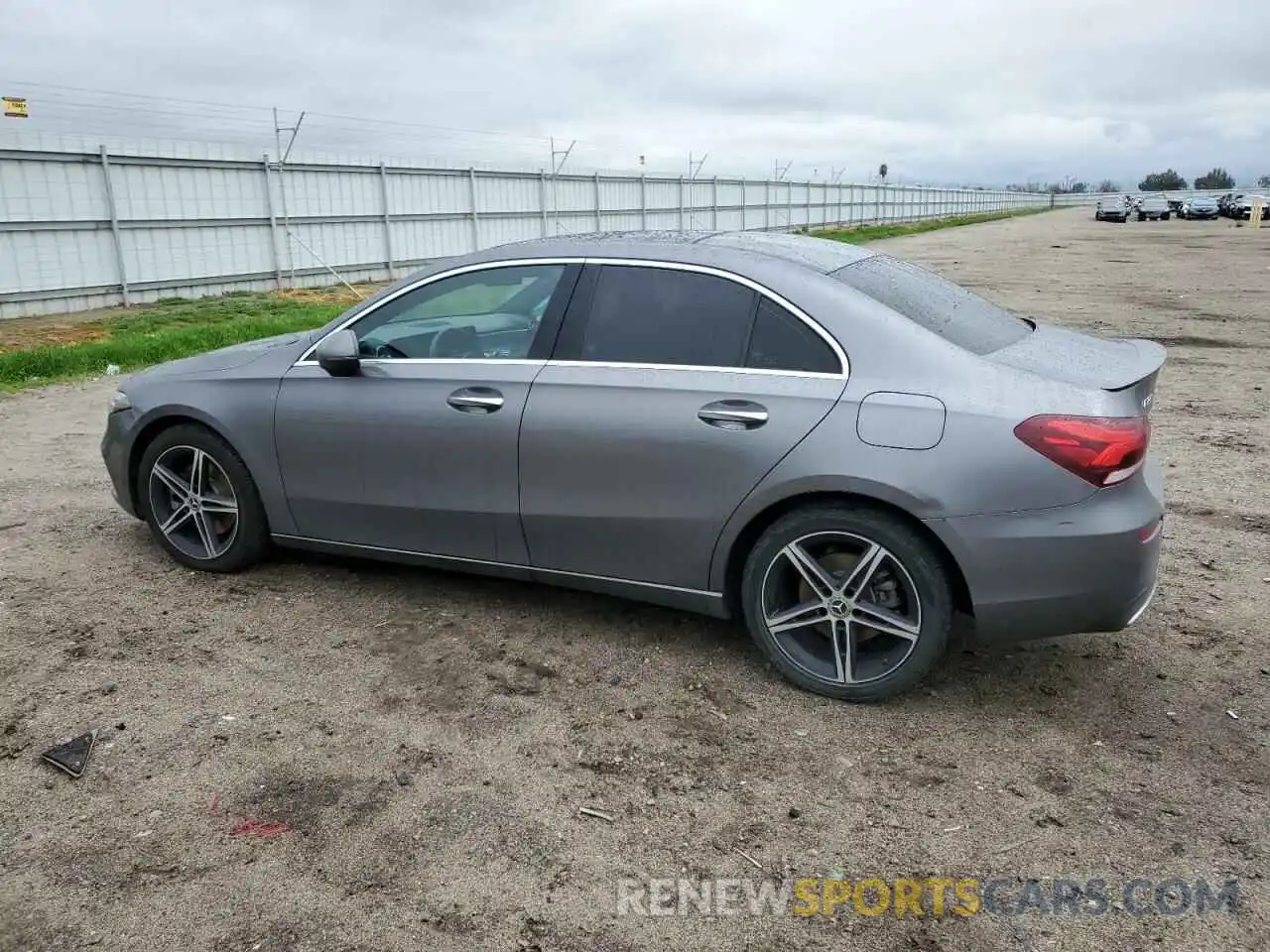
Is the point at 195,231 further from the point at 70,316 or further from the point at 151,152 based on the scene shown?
the point at 70,316

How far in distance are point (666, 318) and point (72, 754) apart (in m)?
2.58

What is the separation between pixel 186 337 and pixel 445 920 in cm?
1175

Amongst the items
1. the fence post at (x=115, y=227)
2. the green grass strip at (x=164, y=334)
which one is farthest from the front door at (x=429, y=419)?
the fence post at (x=115, y=227)

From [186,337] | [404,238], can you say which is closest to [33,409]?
[186,337]

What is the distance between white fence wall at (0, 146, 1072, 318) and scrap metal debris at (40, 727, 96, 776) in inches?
551

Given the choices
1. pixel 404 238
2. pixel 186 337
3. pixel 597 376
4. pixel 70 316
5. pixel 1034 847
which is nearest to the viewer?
pixel 1034 847

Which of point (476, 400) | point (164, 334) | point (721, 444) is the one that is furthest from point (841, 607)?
point (164, 334)

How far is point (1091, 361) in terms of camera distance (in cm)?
379

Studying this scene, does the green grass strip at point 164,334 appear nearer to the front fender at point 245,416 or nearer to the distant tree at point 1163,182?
the front fender at point 245,416

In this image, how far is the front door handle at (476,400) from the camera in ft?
13.6

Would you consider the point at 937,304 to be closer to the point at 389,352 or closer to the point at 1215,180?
the point at 389,352

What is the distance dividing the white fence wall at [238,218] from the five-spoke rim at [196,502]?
487 inches

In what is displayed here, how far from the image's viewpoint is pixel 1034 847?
289cm

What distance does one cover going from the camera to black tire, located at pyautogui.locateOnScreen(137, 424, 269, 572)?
479 cm
